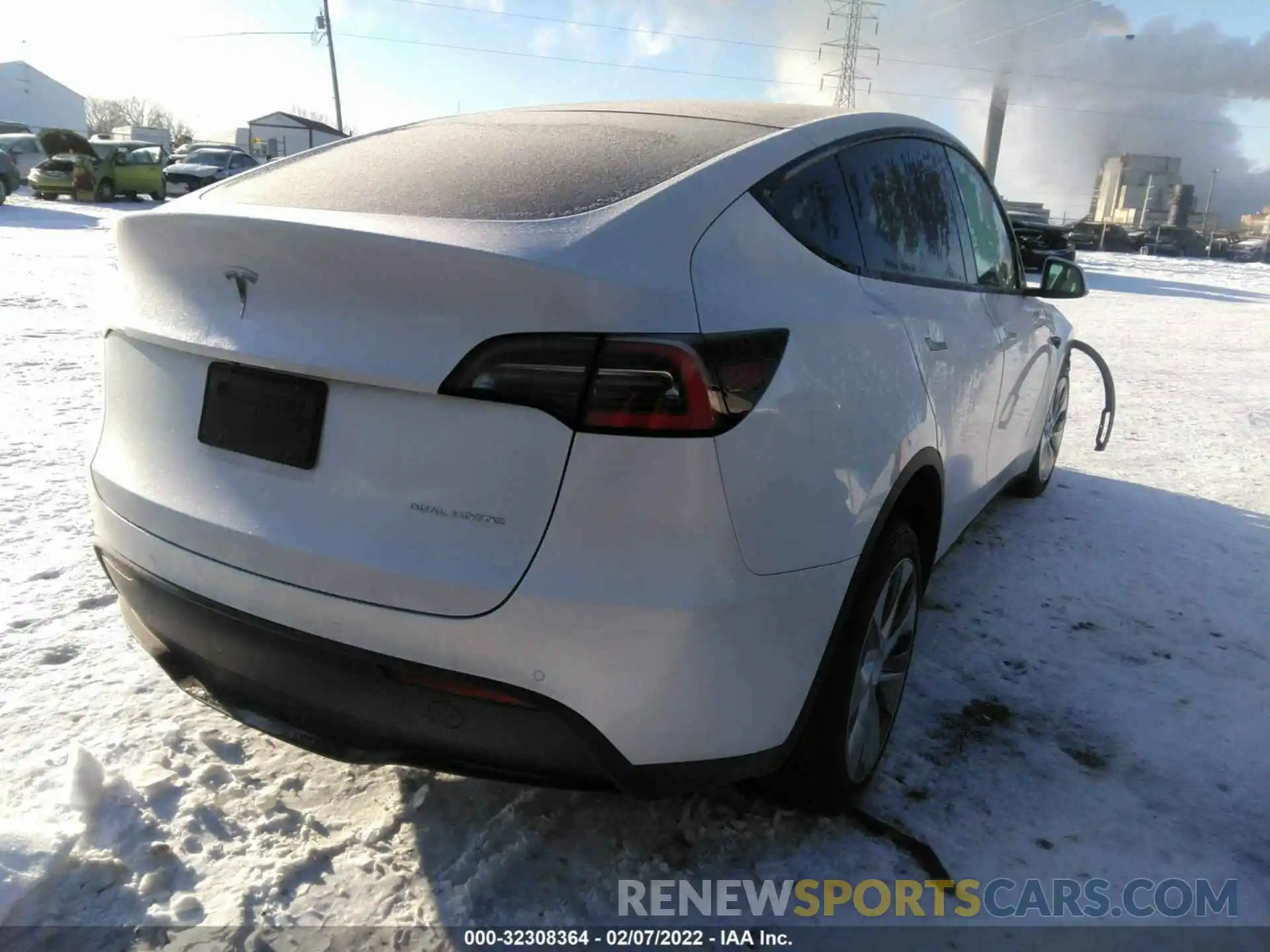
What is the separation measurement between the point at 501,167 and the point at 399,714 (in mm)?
1180

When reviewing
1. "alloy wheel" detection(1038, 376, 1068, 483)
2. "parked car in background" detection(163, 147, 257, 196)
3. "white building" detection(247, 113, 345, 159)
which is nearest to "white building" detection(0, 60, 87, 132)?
"white building" detection(247, 113, 345, 159)

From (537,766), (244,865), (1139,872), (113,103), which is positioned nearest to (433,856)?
(244,865)

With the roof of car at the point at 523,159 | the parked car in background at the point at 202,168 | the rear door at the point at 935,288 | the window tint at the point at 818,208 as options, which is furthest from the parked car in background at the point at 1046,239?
the parked car in background at the point at 202,168

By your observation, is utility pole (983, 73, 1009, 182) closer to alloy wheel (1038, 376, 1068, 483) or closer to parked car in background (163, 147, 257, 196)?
parked car in background (163, 147, 257, 196)

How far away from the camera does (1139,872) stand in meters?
2.22

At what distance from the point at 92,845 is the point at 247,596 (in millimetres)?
789

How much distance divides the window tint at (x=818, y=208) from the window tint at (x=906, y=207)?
0.07 metres

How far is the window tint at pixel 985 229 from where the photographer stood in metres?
3.32

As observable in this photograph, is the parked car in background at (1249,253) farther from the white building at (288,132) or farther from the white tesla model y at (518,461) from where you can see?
the white tesla model y at (518,461)

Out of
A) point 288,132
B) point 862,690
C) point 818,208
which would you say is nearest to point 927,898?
point 862,690

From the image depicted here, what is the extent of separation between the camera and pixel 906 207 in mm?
2732

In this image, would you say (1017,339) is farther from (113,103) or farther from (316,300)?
(113,103)

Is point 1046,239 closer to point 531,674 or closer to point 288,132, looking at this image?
point 531,674

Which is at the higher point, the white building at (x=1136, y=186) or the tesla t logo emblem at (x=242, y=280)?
the white building at (x=1136, y=186)
